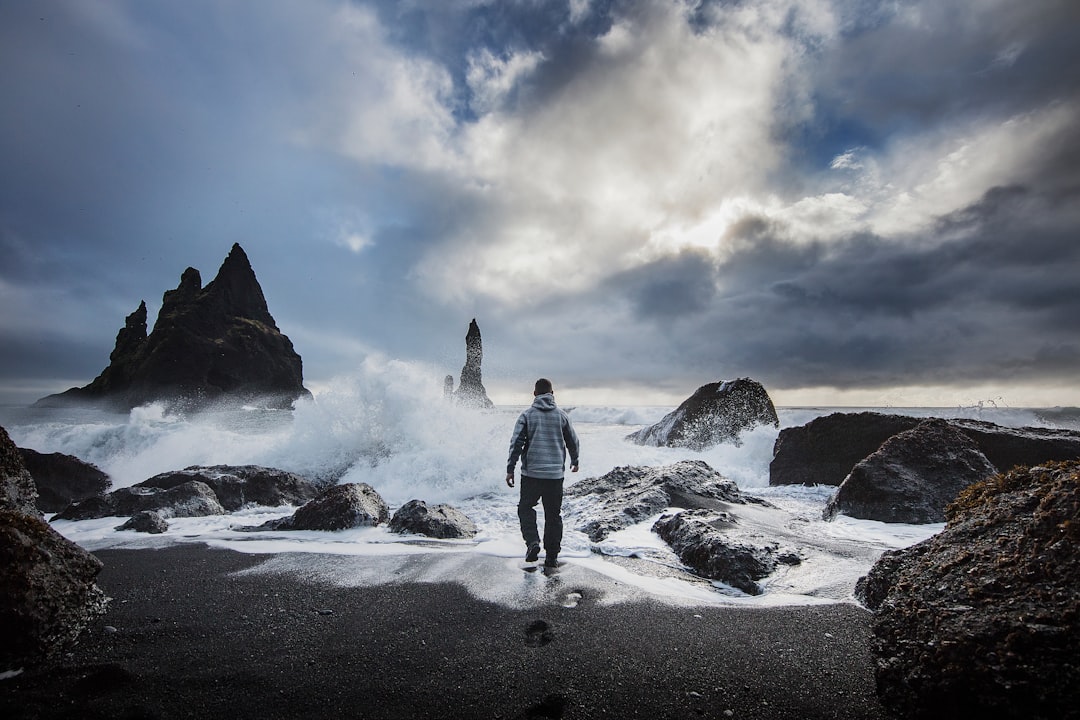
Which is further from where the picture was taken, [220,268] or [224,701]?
[220,268]

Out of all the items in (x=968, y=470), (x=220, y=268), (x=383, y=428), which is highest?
(x=220, y=268)

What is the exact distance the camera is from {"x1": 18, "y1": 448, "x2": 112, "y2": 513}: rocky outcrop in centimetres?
1056

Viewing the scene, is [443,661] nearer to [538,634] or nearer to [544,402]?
[538,634]

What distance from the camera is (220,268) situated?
2800 inches

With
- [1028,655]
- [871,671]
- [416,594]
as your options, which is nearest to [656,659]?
[871,671]

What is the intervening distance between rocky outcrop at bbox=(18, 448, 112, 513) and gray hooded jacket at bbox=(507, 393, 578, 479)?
11.0m

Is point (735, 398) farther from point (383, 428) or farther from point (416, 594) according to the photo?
point (416, 594)

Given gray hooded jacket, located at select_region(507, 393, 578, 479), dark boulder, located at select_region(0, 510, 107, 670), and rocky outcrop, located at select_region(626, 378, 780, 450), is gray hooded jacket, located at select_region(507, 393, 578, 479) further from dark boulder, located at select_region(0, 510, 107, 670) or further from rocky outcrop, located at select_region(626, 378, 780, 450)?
rocky outcrop, located at select_region(626, 378, 780, 450)

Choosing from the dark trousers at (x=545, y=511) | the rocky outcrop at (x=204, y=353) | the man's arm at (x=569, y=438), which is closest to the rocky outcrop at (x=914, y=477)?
the man's arm at (x=569, y=438)

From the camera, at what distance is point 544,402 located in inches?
235

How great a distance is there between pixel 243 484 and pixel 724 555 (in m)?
9.61

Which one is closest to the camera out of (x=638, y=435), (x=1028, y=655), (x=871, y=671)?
(x=1028, y=655)

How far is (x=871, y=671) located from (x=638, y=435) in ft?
59.6

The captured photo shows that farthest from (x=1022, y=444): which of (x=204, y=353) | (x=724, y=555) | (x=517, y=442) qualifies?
(x=204, y=353)
